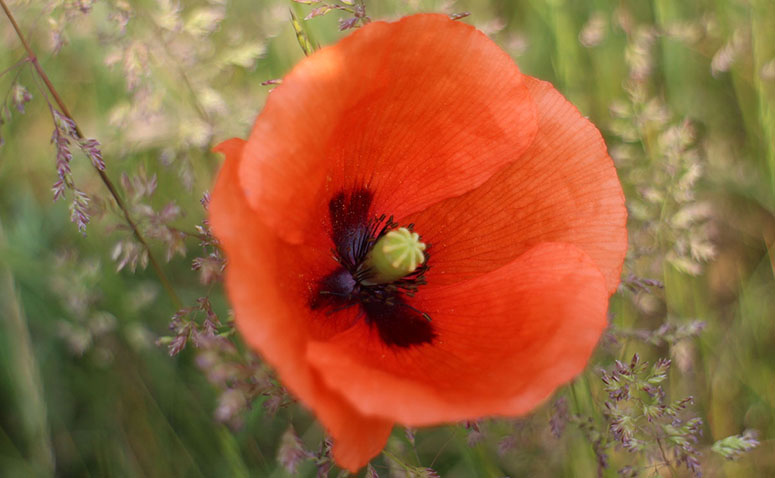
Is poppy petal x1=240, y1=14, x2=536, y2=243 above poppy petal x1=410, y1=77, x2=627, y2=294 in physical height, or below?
above

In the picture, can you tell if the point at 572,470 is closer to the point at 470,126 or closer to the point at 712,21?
the point at 470,126

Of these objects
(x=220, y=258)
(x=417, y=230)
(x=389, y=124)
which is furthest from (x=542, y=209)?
(x=220, y=258)

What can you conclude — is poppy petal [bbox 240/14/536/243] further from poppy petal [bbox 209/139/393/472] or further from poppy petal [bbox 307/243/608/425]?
poppy petal [bbox 307/243/608/425]

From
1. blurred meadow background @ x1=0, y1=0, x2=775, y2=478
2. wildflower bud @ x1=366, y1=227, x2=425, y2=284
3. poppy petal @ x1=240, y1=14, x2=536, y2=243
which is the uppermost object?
poppy petal @ x1=240, y1=14, x2=536, y2=243

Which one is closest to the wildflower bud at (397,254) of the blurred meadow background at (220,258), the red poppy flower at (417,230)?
the red poppy flower at (417,230)

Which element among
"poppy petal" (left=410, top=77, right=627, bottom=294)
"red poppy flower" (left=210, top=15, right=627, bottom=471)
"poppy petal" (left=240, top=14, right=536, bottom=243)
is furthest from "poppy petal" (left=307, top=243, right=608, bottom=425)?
"poppy petal" (left=240, top=14, right=536, bottom=243)

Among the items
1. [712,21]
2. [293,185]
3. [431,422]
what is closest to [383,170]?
[293,185]

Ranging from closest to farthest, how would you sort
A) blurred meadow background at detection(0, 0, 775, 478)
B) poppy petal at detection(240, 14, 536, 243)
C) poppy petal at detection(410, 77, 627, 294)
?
poppy petal at detection(240, 14, 536, 243)
poppy petal at detection(410, 77, 627, 294)
blurred meadow background at detection(0, 0, 775, 478)

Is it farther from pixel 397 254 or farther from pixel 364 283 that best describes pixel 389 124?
pixel 364 283
